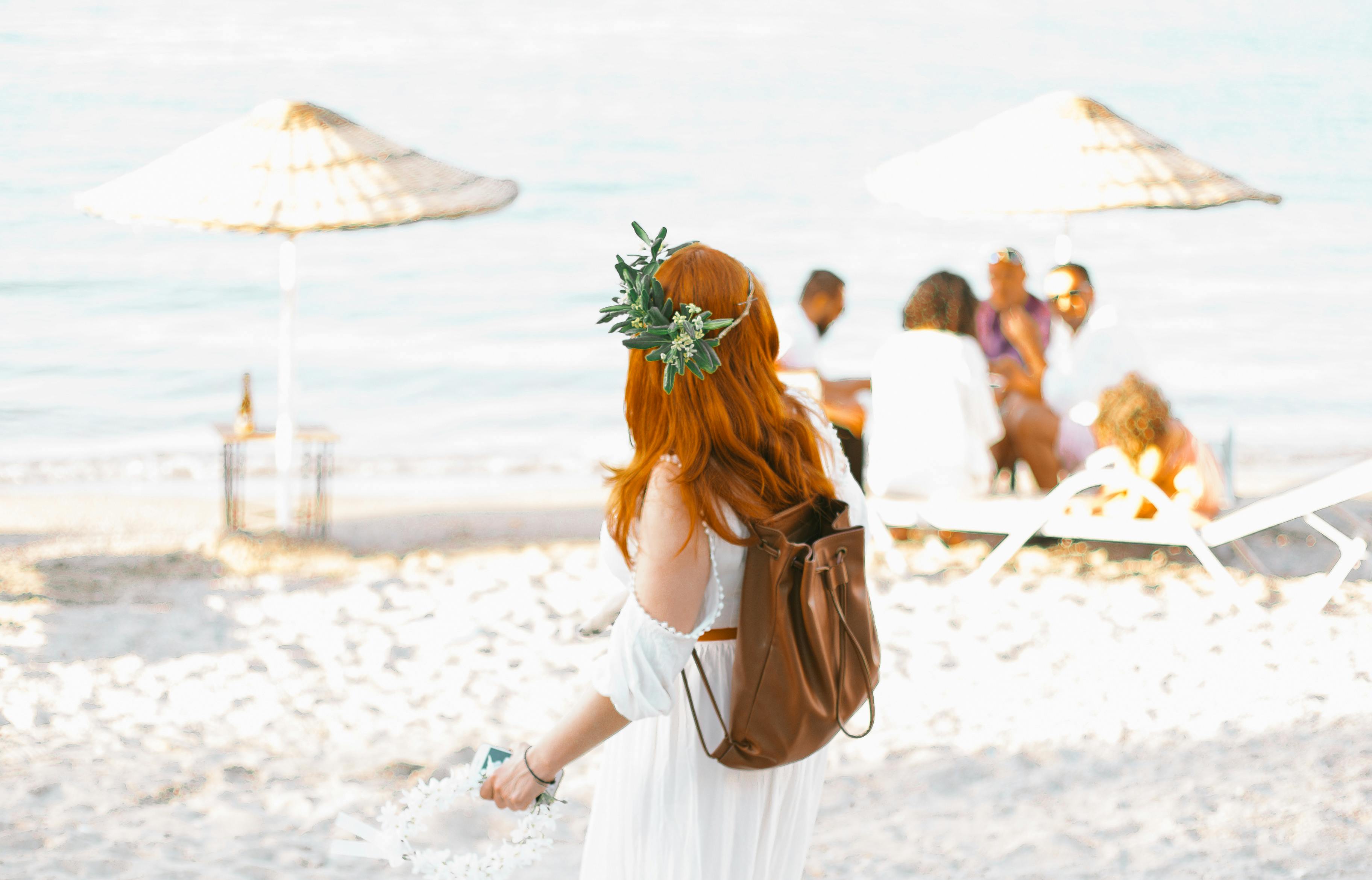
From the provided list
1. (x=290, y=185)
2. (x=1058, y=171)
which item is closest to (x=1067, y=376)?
(x=1058, y=171)

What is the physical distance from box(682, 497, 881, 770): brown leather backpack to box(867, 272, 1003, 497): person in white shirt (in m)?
3.73

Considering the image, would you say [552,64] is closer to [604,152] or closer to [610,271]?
[604,152]

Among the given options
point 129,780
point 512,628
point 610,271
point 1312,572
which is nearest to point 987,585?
point 1312,572

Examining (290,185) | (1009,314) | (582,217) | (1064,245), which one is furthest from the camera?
(582,217)

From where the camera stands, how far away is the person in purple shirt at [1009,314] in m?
6.04

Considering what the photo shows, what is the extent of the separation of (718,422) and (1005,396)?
4696 millimetres

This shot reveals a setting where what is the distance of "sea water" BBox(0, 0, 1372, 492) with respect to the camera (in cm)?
1295

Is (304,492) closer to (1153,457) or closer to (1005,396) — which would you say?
(1005,396)

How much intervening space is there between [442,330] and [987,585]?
39.7ft

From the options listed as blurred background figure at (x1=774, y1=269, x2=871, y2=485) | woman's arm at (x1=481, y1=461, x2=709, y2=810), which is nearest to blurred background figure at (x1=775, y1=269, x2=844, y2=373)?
blurred background figure at (x1=774, y1=269, x2=871, y2=485)

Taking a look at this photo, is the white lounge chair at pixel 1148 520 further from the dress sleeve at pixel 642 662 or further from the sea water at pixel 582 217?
the sea water at pixel 582 217

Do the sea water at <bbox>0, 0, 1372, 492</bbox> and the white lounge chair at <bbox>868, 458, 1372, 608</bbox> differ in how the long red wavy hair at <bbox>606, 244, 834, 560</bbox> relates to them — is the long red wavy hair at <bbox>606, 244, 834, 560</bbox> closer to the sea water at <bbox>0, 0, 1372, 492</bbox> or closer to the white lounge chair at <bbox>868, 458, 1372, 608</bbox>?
the white lounge chair at <bbox>868, 458, 1372, 608</bbox>

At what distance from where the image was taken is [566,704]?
4.08 meters

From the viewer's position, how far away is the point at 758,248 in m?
21.2
